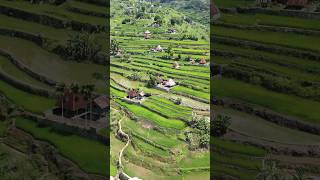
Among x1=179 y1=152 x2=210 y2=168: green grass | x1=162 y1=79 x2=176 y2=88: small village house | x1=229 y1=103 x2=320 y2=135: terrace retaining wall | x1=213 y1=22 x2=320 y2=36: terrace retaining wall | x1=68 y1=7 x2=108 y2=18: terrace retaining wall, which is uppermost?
x1=68 y1=7 x2=108 y2=18: terrace retaining wall

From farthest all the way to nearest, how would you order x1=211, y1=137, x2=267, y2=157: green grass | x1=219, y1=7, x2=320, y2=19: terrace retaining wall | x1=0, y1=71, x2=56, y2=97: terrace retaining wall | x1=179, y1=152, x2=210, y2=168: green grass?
x1=219, y1=7, x2=320, y2=19: terrace retaining wall, x1=0, y1=71, x2=56, y2=97: terrace retaining wall, x1=179, y1=152, x2=210, y2=168: green grass, x1=211, y1=137, x2=267, y2=157: green grass

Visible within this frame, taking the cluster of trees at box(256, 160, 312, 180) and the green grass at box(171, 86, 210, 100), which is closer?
the cluster of trees at box(256, 160, 312, 180)

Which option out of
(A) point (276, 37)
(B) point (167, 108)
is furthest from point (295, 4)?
(B) point (167, 108)

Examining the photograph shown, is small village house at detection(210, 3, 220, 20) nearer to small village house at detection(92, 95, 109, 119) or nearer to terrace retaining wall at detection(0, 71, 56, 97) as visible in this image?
small village house at detection(92, 95, 109, 119)

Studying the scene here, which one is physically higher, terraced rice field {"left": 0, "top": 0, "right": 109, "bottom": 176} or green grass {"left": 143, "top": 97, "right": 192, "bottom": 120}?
terraced rice field {"left": 0, "top": 0, "right": 109, "bottom": 176}

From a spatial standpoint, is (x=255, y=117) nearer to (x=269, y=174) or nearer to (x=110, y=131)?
(x=269, y=174)

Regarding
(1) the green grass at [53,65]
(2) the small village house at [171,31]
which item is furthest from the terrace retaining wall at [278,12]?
(1) the green grass at [53,65]

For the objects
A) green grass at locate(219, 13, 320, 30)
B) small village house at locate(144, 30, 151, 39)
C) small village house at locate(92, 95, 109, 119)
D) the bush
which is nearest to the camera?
the bush

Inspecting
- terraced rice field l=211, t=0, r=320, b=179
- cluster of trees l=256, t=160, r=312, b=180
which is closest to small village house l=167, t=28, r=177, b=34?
terraced rice field l=211, t=0, r=320, b=179
